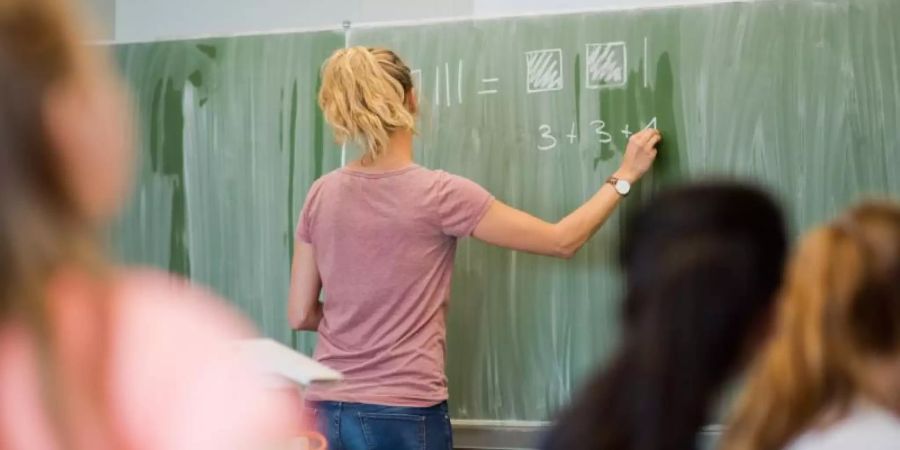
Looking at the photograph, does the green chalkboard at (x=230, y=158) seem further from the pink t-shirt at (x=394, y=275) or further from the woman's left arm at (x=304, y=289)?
the pink t-shirt at (x=394, y=275)

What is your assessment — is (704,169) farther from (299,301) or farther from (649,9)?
(299,301)

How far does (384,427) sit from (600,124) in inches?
33.2

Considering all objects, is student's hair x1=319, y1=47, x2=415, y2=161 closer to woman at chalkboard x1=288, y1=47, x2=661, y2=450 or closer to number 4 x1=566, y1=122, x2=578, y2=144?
woman at chalkboard x1=288, y1=47, x2=661, y2=450

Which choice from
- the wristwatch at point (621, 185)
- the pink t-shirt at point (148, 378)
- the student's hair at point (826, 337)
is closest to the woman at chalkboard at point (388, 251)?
the wristwatch at point (621, 185)

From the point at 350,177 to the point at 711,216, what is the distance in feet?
4.02

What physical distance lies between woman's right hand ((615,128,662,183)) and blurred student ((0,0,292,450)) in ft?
5.63

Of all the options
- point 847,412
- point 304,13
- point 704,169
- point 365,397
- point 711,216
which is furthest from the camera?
point 304,13

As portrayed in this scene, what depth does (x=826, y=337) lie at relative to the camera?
1.30 metres

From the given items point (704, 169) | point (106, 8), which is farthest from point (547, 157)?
point (106, 8)

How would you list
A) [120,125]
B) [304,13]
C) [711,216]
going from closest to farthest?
[120,125] → [711,216] → [304,13]

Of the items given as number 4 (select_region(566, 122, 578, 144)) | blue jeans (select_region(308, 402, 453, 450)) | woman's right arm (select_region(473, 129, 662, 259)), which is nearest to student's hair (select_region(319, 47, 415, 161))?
woman's right arm (select_region(473, 129, 662, 259))

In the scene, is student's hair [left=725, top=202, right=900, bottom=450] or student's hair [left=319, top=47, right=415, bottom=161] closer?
student's hair [left=725, top=202, right=900, bottom=450]

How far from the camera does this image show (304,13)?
2.72 meters

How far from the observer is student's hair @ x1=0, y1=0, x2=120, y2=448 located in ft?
2.01
